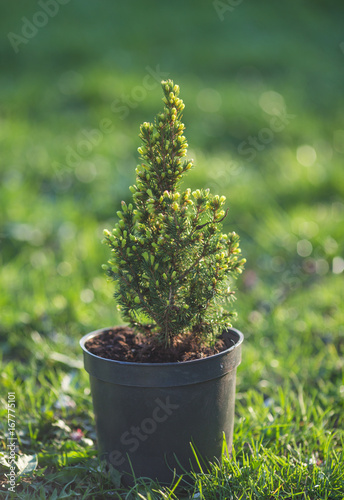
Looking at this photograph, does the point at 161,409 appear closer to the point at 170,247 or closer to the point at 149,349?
the point at 149,349

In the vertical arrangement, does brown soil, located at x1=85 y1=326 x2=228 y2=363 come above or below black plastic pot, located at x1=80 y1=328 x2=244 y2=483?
above

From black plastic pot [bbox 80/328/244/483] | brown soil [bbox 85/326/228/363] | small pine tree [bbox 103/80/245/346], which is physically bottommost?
black plastic pot [bbox 80/328/244/483]

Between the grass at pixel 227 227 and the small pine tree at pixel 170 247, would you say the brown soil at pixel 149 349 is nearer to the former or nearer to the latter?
the small pine tree at pixel 170 247

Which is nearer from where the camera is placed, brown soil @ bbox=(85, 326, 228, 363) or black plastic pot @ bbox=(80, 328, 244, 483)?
black plastic pot @ bbox=(80, 328, 244, 483)

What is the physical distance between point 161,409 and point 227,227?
3.36 metres

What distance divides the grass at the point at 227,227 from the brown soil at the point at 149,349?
42 cm

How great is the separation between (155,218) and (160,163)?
0.22m

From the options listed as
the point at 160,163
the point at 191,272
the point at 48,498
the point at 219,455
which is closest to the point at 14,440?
the point at 48,498

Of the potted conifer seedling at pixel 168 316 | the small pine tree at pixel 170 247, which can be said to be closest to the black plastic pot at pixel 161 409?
the potted conifer seedling at pixel 168 316

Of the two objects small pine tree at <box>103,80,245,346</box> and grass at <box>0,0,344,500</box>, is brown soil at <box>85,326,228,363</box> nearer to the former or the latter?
small pine tree at <box>103,80,245,346</box>

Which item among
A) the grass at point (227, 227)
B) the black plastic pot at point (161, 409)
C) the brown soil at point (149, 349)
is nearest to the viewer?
the black plastic pot at point (161, 409)

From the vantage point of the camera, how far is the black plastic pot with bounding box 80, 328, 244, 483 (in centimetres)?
190

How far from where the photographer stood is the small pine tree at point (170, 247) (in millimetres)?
1938

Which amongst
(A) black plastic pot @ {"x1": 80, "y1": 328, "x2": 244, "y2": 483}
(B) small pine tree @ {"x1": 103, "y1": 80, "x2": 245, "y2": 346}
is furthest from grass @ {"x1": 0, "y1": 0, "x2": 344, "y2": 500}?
(B) small pine tree @ {"x1": 103, "y1": 80, "x2": 245, "y2": 346}
